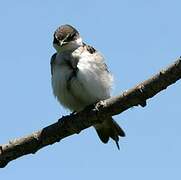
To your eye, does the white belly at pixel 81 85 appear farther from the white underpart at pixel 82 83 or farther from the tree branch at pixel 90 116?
the tree branch at pixel 90 116

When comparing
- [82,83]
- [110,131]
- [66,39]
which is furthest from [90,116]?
[66,39]

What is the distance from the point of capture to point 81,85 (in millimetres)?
6480

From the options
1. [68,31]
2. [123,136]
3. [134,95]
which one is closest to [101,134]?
[123,136]

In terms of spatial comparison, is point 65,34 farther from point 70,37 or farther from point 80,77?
point 80,77

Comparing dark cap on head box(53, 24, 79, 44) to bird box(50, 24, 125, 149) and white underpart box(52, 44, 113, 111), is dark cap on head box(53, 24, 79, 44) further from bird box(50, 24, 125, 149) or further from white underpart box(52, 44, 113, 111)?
white underpart box(52, 44, 113, 111)

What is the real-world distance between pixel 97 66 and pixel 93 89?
0.34m

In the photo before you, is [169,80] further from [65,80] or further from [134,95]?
[65,80]

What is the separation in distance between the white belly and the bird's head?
1.06 ft

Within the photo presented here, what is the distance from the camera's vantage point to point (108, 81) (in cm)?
692

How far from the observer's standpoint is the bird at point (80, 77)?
6512 mm

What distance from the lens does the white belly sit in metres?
6.49

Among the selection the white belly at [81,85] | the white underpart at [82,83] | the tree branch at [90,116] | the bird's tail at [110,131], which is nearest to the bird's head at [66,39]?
the white underpart at [82,83]

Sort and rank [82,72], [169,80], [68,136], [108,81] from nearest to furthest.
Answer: [169,80]
[68,136]
[82,72]
[108,81]

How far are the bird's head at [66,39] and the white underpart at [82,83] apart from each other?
0.39ft
